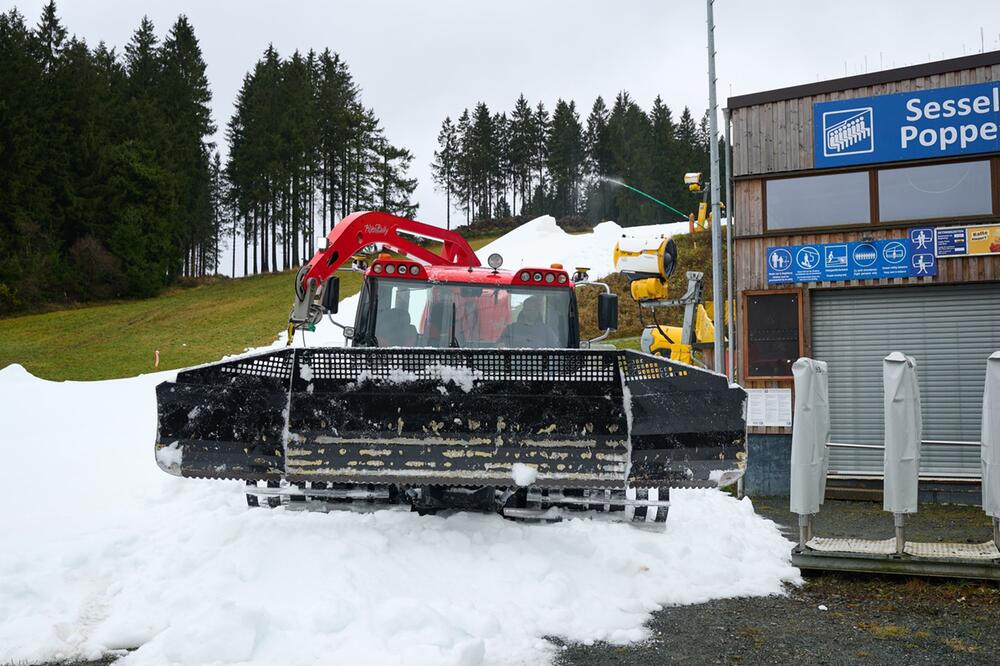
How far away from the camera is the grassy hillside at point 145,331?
26875 millimetres

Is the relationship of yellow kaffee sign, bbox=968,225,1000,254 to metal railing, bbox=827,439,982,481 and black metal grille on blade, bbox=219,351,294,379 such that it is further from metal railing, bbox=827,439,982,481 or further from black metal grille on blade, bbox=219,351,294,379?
black metal grille on blade, bbox=219,351,294,379

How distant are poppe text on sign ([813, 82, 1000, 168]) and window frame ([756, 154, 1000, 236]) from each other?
91 millimetres

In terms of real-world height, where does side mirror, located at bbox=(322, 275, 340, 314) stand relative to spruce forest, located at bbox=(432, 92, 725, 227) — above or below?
below

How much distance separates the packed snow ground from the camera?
4.30 m

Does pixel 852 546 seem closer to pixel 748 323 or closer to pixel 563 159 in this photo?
pixel 748 323

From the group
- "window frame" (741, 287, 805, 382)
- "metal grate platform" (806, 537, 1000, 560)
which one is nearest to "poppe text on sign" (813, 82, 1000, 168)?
"window frame" (741, 287, 805, 382)

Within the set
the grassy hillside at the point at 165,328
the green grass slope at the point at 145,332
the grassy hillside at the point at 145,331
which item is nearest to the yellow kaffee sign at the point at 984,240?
the grassy hillside at the point at 165,328

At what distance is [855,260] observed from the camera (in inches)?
418

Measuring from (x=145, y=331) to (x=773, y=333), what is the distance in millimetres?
29898

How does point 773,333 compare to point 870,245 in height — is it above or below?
below

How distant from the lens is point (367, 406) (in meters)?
6.01

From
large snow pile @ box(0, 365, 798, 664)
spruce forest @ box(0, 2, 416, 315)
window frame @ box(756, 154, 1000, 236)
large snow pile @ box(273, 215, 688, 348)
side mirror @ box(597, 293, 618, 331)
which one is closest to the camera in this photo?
large snow pile @ box(0, 365, 798, 664)

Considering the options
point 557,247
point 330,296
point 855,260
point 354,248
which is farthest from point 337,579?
point 557,247

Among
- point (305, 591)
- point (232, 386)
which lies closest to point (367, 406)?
point (232, 386)
